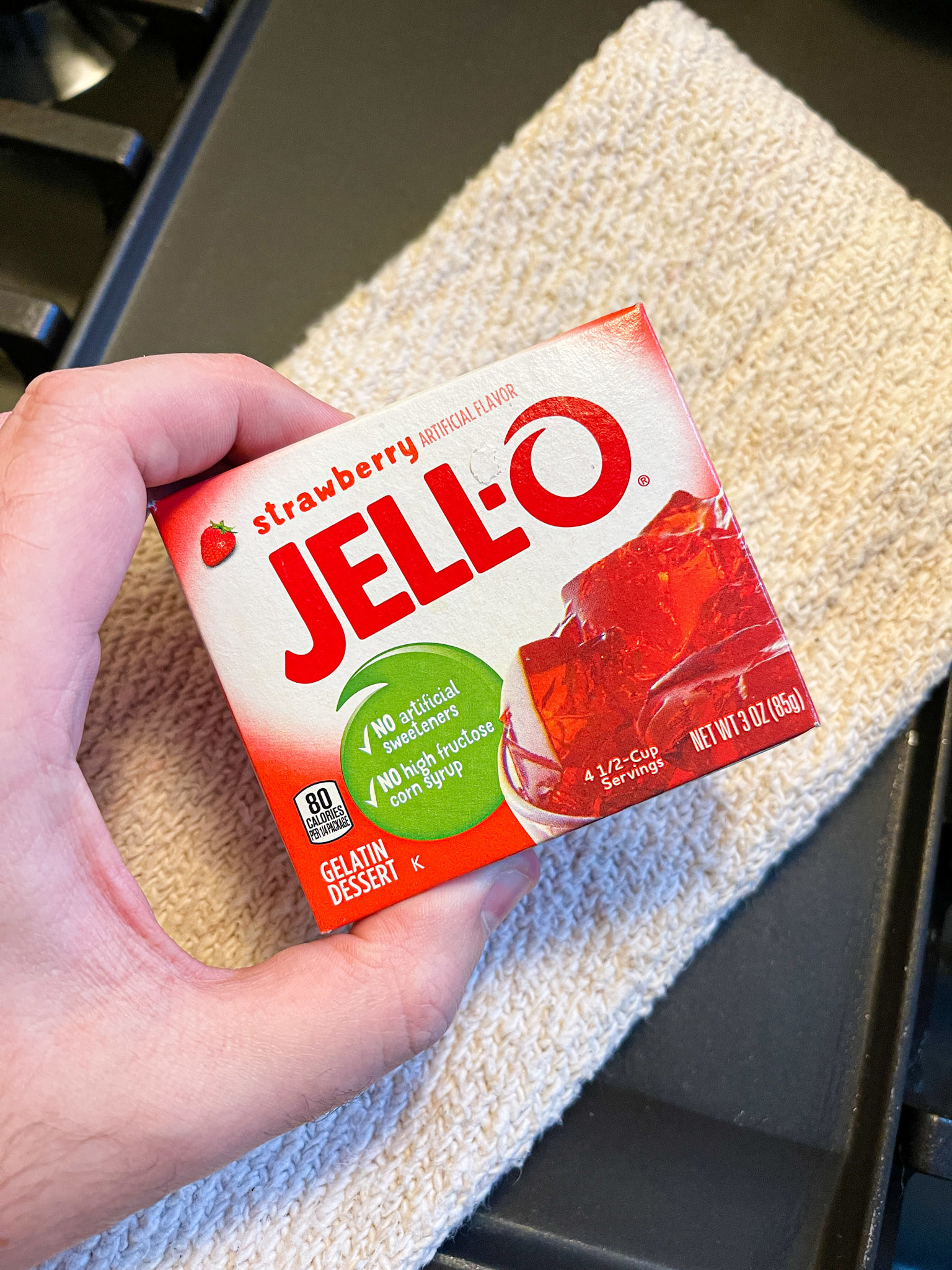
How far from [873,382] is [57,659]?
1.67 ft

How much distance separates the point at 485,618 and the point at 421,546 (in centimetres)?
4

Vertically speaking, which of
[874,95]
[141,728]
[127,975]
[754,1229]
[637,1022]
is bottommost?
[754,1229]

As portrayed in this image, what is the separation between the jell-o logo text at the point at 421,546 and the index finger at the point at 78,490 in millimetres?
66

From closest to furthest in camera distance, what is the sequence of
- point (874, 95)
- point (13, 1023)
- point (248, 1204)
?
1. point (13, 1023)
2. point (248, 1204)
3. point (874, 95)

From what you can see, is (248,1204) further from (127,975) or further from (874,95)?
(874,95)

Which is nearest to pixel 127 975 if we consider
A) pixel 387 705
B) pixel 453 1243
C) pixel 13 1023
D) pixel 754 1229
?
pixel 13 1023

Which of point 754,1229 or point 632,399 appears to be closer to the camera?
point 632,399

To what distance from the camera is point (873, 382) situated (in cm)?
60

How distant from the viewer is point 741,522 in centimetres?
60

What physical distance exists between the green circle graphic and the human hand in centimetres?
4

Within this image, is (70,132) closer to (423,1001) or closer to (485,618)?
(485,618)

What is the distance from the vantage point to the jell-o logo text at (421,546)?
1.36ft

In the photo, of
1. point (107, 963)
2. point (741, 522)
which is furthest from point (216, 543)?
point (741, 522)

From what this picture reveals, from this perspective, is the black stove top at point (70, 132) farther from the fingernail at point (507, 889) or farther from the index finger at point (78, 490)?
the fingernail at point (507, 889)
